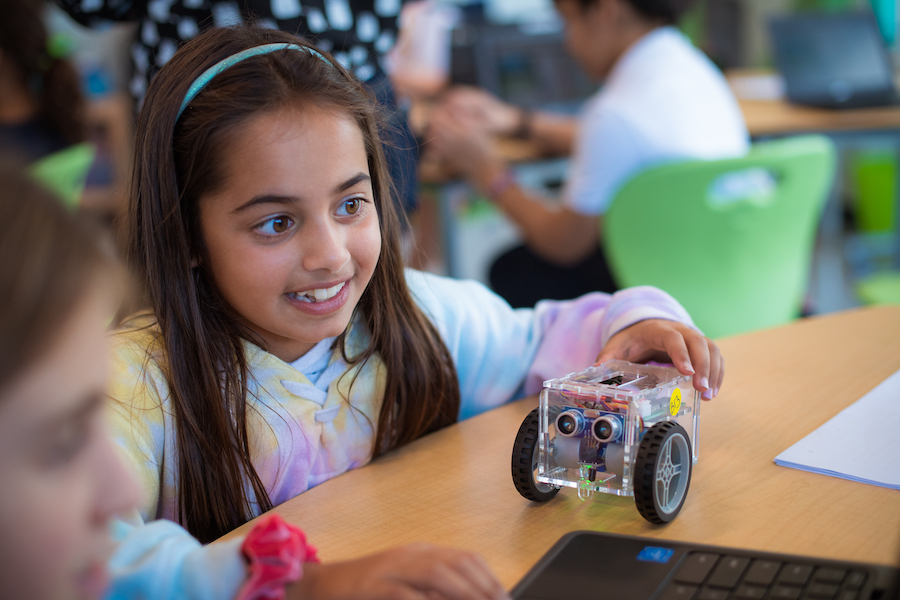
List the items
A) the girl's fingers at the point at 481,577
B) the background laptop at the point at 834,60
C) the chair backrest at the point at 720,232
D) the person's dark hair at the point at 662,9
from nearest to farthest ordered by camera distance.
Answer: the girl's fingers at the point at 481,577 → the chair backrest at the point at 720,232 → the person's dark hair at the point at 662,9 → the background laptop at the point at 834,60

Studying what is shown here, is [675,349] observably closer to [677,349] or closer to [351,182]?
[677,349]

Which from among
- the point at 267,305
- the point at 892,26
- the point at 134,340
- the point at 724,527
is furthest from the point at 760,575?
the point at 892,26

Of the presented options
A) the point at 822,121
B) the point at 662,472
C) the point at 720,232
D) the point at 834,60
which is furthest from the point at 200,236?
the point at 834,60

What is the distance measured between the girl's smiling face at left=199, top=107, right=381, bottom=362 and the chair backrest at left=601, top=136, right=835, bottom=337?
80cm

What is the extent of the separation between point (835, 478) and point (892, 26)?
3.40m

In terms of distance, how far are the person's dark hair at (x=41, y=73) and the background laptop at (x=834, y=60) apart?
8.09 ft

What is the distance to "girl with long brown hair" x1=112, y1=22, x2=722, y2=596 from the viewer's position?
0.81 m

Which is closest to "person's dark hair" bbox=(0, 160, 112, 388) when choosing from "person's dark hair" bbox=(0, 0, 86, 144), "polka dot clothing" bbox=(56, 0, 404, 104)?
"polka dot clothing" bbox=(56, 0, 404, 104)

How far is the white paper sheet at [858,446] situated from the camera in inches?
28.0

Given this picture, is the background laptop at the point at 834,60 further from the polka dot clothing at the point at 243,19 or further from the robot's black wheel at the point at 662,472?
the robot's black wheel at the point at 662,472

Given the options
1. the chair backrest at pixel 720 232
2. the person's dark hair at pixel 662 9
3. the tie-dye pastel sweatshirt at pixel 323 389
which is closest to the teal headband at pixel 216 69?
the tie-dye pastel sweatshirt at pixel 323 389

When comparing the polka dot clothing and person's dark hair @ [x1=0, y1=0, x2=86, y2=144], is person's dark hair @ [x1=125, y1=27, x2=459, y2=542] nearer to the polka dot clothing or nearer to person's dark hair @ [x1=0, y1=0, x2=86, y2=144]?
the polka dot clothing

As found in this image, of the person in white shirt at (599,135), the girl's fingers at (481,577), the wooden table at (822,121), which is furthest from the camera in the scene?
the wooden table at (822,121)

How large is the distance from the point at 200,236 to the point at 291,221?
0.36 feet
